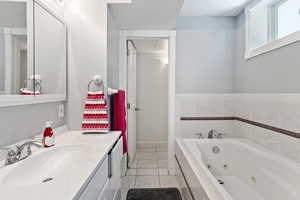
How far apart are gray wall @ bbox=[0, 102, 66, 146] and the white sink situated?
208mm

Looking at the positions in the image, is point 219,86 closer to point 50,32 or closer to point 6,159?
point 50,32

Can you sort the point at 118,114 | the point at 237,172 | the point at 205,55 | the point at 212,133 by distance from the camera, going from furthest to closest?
the point at 205,55, the point at 212,133, the point at 237,172, the point at 118,114

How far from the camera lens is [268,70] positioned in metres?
1.95

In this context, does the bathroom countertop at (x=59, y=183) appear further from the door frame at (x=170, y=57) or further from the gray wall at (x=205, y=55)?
the gray wall at (x=205, y=55)

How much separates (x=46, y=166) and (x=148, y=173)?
1809mm

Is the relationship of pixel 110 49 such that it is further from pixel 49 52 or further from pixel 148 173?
pixel 148 173

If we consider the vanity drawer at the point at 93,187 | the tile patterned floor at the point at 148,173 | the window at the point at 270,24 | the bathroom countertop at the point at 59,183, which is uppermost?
the window at the point at 270,24

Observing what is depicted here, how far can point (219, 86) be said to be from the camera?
2684 millimetres

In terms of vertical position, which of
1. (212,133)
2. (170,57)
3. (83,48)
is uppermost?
(170,57)

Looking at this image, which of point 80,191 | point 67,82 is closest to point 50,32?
point 67,82

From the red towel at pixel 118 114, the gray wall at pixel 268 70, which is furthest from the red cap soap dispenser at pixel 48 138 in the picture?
the gray wall at pixel 268 70

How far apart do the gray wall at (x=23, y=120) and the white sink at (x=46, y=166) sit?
208 millimetres

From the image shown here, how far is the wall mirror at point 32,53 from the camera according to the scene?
998mm

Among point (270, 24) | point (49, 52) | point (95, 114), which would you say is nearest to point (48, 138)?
point (95, 114)
